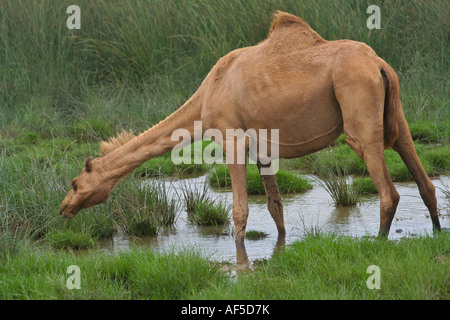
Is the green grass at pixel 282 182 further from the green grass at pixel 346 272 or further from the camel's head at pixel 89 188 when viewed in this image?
the green grass at pixel 346 272

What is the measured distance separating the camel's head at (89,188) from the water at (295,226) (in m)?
0.54

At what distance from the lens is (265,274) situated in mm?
5555

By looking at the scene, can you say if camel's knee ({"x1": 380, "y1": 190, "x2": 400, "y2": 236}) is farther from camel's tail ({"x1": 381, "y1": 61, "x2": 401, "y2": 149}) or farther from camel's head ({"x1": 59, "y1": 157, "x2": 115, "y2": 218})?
camel's head ({"x1": 59, "y1": 157, "x2": 115, "y2": 218})

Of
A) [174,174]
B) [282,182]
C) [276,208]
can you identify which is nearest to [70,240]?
[276,208]

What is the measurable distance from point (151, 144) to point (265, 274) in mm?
2194

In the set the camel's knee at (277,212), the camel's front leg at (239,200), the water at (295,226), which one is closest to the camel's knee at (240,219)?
the camel's front leg at (239,200)

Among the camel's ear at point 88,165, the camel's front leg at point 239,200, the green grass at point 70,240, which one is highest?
the camel's ear at point 88,165

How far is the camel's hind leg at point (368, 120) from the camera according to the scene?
6.00 meters

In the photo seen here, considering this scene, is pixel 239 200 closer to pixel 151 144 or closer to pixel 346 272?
pixel 151 144

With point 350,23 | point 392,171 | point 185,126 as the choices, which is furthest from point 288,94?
point 350,23

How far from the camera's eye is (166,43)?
557 inches

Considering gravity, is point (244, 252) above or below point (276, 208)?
below

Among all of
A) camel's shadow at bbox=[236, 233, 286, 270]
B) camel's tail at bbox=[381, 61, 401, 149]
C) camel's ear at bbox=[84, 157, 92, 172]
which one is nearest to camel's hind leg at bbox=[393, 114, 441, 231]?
camel's tail at bbox=[381, 61, 401, 149]

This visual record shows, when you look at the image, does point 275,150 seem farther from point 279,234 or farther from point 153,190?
point 153,190
